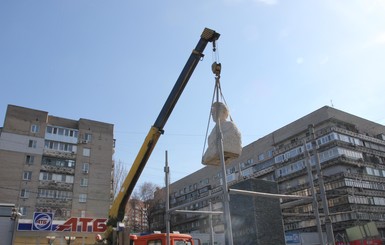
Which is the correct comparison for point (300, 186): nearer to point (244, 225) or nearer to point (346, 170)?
point (346, 170)

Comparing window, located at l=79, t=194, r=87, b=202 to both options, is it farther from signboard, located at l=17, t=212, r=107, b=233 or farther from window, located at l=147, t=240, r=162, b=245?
window, located at l=147, t=240, r=162, b=245

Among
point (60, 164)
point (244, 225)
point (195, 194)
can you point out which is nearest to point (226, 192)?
point (244, 225)

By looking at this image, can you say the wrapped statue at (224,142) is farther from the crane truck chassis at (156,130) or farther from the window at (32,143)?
the window at (32,143)

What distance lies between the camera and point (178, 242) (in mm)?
13875

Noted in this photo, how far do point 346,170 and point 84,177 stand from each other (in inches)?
1465

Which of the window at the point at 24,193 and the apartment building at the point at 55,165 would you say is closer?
the window at the point at 24,193

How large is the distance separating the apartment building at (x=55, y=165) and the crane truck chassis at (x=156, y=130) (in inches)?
1282

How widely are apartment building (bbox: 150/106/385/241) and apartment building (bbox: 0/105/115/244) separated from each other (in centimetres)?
1597

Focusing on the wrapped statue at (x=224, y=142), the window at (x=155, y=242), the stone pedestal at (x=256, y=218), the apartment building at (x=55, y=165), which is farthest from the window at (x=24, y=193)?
the wrapped statue at (x=224, y=142)

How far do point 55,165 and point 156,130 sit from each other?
4118cm

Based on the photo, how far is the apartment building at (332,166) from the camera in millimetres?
45906

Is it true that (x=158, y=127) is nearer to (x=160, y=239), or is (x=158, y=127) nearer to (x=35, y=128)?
(x=160, y=239)

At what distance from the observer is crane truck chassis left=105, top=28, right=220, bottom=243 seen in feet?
45.5

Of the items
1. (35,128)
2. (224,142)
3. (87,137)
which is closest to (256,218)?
(224,142)
